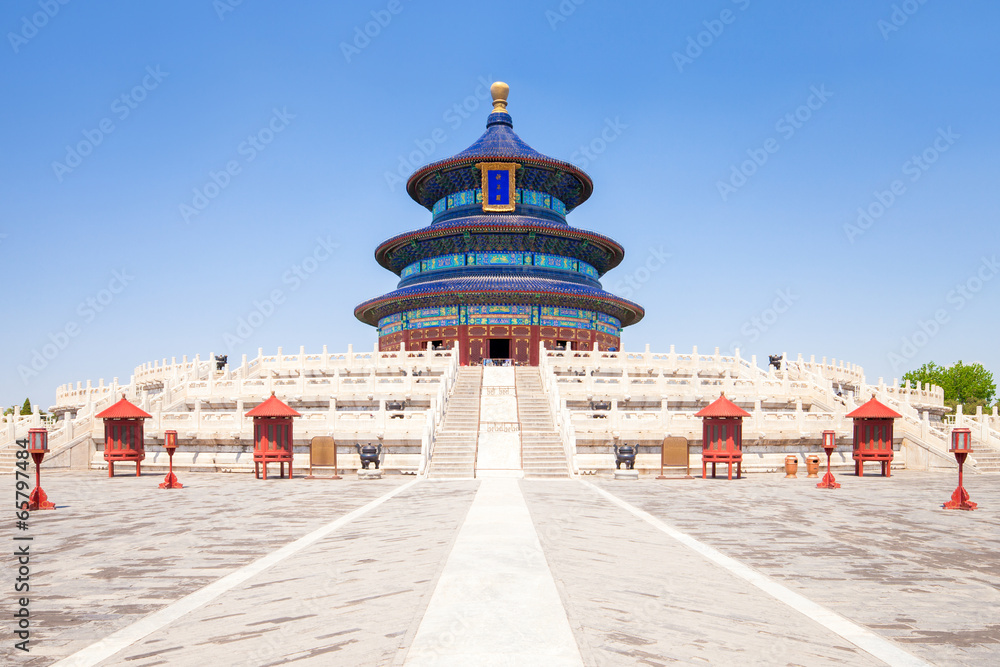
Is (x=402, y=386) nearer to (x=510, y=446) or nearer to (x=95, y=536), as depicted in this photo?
(x=510, y=446)

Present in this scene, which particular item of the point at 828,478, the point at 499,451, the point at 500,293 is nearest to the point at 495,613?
the point at 828,478

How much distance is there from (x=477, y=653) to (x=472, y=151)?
5057 centimetres

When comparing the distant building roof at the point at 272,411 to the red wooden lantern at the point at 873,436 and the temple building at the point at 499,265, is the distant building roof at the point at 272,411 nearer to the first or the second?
the red wooden lantern at the point at 873,436

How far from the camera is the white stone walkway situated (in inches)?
188

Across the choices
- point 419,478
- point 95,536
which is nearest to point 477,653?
point 95,536

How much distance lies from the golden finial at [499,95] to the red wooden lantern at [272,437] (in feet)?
135

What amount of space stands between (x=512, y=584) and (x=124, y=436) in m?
21.9

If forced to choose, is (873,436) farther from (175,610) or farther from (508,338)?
(508,338)

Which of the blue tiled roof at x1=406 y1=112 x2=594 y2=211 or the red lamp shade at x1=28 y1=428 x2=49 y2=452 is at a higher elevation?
the blue tiled roof at x1=406 y1=112 x2=594 y2=211

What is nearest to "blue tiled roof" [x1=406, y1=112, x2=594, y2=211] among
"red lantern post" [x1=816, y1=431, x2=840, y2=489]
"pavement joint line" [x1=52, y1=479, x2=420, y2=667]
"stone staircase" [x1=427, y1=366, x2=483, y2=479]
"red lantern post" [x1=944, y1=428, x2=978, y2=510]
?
"stone staircase" [x1=427, y1=366, x2=483, y2=479]

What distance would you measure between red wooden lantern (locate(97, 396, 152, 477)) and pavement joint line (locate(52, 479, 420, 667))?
15.9m

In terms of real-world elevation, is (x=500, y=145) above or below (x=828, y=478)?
above

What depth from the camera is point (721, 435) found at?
23.2 metres

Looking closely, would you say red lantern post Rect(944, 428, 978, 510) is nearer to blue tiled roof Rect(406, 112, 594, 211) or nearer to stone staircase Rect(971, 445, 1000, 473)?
stone staircase Rect(971, 445, 1000, 473)
